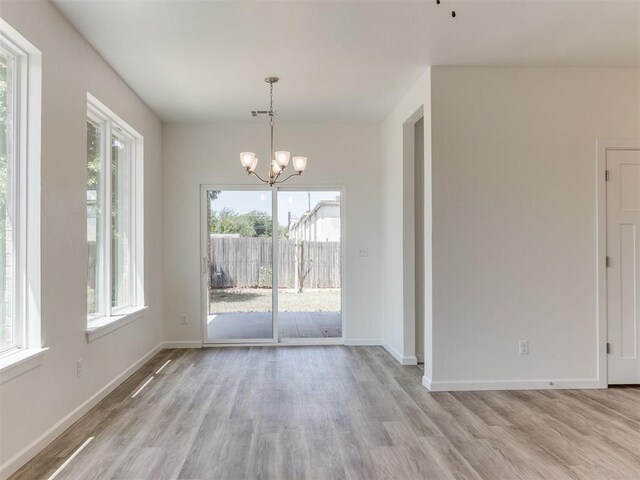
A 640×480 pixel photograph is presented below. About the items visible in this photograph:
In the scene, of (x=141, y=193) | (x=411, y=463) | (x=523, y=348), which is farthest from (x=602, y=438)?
(x=141, y=193)

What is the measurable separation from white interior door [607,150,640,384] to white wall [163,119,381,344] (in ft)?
8.13

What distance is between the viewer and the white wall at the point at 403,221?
3811 millimetres

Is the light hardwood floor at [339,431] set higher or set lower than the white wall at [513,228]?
lower

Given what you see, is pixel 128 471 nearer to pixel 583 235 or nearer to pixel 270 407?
pixel 270 407

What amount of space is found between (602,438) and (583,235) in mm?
1690

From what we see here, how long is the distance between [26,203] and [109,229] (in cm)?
131

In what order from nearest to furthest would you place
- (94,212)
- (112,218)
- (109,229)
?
(94,212), (109,229), (112,218)

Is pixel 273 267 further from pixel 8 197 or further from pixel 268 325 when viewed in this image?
pixel 8 197

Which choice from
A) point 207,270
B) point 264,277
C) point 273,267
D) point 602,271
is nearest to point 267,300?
point 264,277

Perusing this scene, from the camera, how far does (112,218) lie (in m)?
4.05

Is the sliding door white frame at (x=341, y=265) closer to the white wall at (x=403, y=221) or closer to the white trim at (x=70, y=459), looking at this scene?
the white wall at (x=403, y=221)

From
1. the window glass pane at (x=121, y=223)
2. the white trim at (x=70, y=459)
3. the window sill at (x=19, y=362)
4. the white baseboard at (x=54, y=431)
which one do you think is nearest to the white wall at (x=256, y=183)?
the window glass pane at (x=121, y=223)

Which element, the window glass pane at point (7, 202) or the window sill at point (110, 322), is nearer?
the window glass pane at point (7, 202)

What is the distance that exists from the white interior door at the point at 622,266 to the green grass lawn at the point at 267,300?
9.63ft
